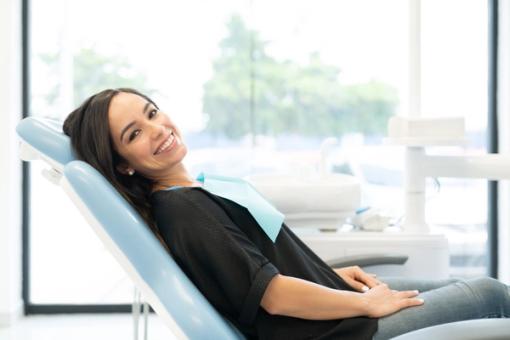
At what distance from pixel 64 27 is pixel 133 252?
2301 mm

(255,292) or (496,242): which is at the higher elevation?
(255,292)

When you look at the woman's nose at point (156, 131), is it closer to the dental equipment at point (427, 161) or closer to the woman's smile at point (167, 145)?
the woman's smile at point (167, 145)

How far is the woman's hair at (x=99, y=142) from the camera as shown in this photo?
4.03ft

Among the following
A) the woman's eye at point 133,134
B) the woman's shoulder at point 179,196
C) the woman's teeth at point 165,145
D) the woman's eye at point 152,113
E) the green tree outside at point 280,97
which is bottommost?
the woman's shoulder at point 179,196

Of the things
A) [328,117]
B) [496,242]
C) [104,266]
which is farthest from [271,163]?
[496,242]

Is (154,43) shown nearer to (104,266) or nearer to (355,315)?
(104,266)

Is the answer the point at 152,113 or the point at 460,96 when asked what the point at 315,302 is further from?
the point at 460,96

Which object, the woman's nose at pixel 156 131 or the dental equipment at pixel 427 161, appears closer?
the woman's nose at pixel 156 131

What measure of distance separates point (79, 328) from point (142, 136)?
1827mm

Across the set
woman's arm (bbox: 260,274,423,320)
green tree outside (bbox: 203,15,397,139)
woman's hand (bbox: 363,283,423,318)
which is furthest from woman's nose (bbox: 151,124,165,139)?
green tree outside (bbox: 203,15,397,139)

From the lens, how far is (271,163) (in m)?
3.04

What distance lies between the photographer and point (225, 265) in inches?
41.9

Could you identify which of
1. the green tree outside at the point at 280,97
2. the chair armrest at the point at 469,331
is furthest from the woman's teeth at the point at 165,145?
the green tree outside at the point at 280,97

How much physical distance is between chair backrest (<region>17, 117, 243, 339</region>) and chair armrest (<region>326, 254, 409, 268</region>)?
0.66m
